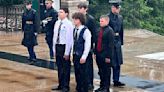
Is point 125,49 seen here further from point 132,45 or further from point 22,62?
point 22,62

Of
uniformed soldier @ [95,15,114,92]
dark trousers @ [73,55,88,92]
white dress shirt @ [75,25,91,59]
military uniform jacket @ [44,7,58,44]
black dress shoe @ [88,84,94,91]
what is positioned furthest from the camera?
military uniform jacket @ [44,7,58,44]

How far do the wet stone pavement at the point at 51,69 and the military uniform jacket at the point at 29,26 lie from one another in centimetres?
73

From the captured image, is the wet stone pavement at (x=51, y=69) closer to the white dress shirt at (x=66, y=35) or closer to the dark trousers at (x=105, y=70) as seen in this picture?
the dark trousers at (x=105, y=70)

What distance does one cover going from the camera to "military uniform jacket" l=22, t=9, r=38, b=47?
11.8 meters

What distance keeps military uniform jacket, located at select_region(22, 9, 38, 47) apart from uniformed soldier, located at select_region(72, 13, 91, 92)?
150 inches

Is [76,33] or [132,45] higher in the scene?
[76,33]

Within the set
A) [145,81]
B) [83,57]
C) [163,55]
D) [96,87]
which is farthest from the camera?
[163,55]

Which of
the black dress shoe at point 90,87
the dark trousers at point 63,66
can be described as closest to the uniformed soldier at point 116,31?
the black dress shoe at point 90,87

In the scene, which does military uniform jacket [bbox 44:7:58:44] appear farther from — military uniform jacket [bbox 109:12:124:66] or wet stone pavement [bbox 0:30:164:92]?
military uniform jacket [bbox 109:12:124:66]

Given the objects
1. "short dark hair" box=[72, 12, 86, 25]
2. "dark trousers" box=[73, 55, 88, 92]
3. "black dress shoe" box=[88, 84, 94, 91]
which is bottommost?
"black dress shoe" box=[88, 84, 94, 91]

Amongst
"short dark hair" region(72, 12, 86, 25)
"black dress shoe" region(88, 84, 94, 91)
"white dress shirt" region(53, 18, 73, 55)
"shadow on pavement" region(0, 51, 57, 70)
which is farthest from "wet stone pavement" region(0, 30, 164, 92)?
"short dark hair" region(72, 12, 86, 25)

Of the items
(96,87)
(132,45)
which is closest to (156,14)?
(132,45)

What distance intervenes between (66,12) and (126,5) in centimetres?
1556

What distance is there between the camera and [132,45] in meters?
16.8
